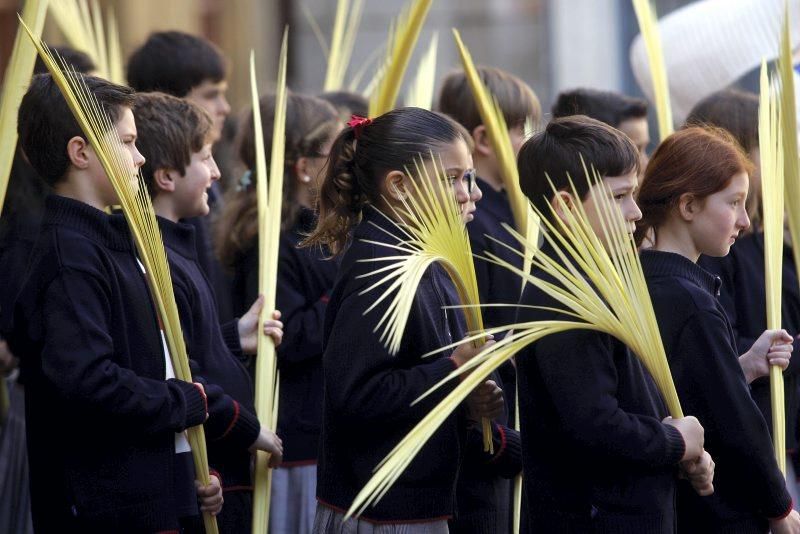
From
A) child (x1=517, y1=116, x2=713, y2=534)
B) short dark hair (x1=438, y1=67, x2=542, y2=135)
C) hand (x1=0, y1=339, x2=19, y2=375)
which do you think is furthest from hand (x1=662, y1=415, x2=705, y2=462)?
hand (x1=0, y1=339, x2=19, y2=375)

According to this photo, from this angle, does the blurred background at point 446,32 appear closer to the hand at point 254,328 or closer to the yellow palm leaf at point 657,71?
the yellow palm leaf at point 657,71

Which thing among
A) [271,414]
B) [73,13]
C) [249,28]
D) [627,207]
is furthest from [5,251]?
[249,28]

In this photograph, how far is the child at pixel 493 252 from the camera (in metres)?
2.74

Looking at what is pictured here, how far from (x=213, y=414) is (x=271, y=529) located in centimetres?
79

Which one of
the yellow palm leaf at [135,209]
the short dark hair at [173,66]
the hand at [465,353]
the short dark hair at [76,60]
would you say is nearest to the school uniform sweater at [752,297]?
the hand at [465,353]

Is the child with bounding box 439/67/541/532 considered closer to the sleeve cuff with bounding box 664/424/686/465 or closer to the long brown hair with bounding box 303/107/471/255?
the long brown hair with bounding box 303/107/471/255

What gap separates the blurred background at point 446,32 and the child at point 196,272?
515 cm

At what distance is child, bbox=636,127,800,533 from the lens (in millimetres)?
2479

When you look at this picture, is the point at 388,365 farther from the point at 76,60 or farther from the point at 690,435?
the point at 76,60

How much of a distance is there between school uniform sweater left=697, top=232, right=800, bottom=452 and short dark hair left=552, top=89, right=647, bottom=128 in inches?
26.9

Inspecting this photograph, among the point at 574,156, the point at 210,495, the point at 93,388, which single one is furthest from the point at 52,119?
the point at 574,156

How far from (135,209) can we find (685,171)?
41.0 inches

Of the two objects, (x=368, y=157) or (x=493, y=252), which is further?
(x=493, y=252)

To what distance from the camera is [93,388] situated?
2373mm
